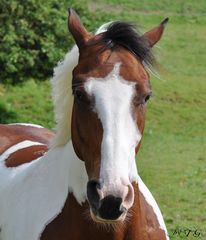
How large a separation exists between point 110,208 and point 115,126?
38 centimetres

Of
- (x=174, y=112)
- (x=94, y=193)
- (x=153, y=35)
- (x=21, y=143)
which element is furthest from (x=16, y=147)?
(x=174, y=112)

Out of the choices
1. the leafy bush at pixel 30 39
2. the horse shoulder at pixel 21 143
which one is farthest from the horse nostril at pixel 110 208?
the leafy bush at pixel 30 39

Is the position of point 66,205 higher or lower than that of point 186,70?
higher

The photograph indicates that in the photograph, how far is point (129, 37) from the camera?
3408 millimetres

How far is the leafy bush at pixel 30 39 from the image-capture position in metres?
11.6

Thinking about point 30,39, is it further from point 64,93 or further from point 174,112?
point 64,93

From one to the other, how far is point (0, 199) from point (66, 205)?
897mm

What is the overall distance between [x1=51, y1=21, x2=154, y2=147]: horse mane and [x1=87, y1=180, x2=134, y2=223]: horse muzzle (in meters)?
0.75

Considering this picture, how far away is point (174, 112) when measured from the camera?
48.2ft

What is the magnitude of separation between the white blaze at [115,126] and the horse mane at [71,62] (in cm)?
19

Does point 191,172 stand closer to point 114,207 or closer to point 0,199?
point 0,199

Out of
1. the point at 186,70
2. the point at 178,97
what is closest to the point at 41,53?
the point at 178,97

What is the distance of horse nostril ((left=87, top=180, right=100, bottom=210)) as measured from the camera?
298 cm

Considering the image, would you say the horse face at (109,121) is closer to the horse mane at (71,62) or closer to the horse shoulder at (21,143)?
the horse mane at (71,62)
